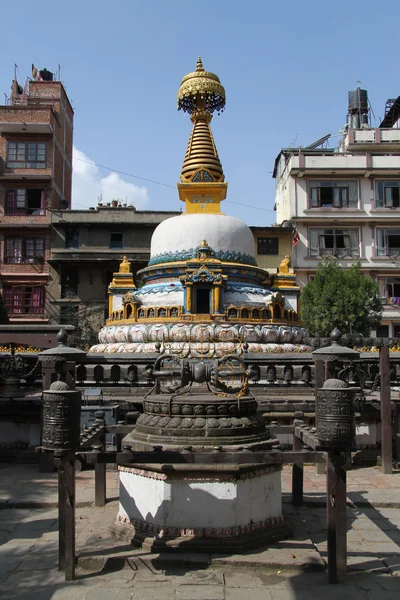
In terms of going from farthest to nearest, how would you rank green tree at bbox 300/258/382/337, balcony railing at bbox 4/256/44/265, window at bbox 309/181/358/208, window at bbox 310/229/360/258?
1. window at bbox 309/181/358/208
2. balcony railing at bbox 4/256/44/265
3. window at bbox 310/229/360/258
4. green tree at bbox 300/258/382/337

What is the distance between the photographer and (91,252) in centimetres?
4462

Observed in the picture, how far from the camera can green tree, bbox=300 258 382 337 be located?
35312 mm

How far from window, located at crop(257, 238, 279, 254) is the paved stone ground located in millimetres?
37518

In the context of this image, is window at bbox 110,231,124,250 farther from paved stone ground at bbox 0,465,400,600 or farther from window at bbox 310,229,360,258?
paved stone ground at bbox 0,465,400,600

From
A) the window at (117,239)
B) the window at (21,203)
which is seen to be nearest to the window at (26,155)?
the window at (21,203)

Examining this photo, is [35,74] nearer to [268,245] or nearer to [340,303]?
[268,245]

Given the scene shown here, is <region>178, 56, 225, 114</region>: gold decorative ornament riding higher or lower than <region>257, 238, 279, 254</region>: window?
higher

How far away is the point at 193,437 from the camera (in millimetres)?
7383

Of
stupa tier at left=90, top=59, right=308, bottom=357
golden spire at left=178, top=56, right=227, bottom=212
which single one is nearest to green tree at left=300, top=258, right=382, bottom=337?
stupa tier at left=90, top=59, right=308, bottom=357

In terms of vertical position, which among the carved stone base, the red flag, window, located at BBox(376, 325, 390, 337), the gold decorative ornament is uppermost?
the red flag

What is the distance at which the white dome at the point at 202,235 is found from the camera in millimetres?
26609

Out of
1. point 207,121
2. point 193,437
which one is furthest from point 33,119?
point 193,437

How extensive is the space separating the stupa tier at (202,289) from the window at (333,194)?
17.0 meters

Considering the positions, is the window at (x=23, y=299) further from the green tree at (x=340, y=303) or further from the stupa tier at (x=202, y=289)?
the green tree at (x=340, y=303)
